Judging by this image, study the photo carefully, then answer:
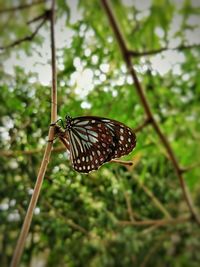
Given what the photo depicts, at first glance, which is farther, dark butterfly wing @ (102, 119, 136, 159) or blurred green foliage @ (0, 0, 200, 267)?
blurred green foliage @ (0, 0, 200, 267)

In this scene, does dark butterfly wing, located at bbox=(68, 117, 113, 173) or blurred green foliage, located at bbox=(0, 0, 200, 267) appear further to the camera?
blurred green foliage, located at bbox=(0, 0, 200, 267)

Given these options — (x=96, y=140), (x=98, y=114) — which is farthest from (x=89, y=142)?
(x=98, y=114)

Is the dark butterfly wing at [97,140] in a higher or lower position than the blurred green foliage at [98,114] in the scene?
lower

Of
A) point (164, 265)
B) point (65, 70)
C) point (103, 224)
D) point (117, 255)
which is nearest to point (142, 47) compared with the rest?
point (65, 70)

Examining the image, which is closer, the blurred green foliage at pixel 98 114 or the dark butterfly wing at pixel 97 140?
the dark butterfly wing at pixel 97 140

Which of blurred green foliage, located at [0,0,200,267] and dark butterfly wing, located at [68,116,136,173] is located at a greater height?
blurred green foliage, located at [0,0,200,267]
